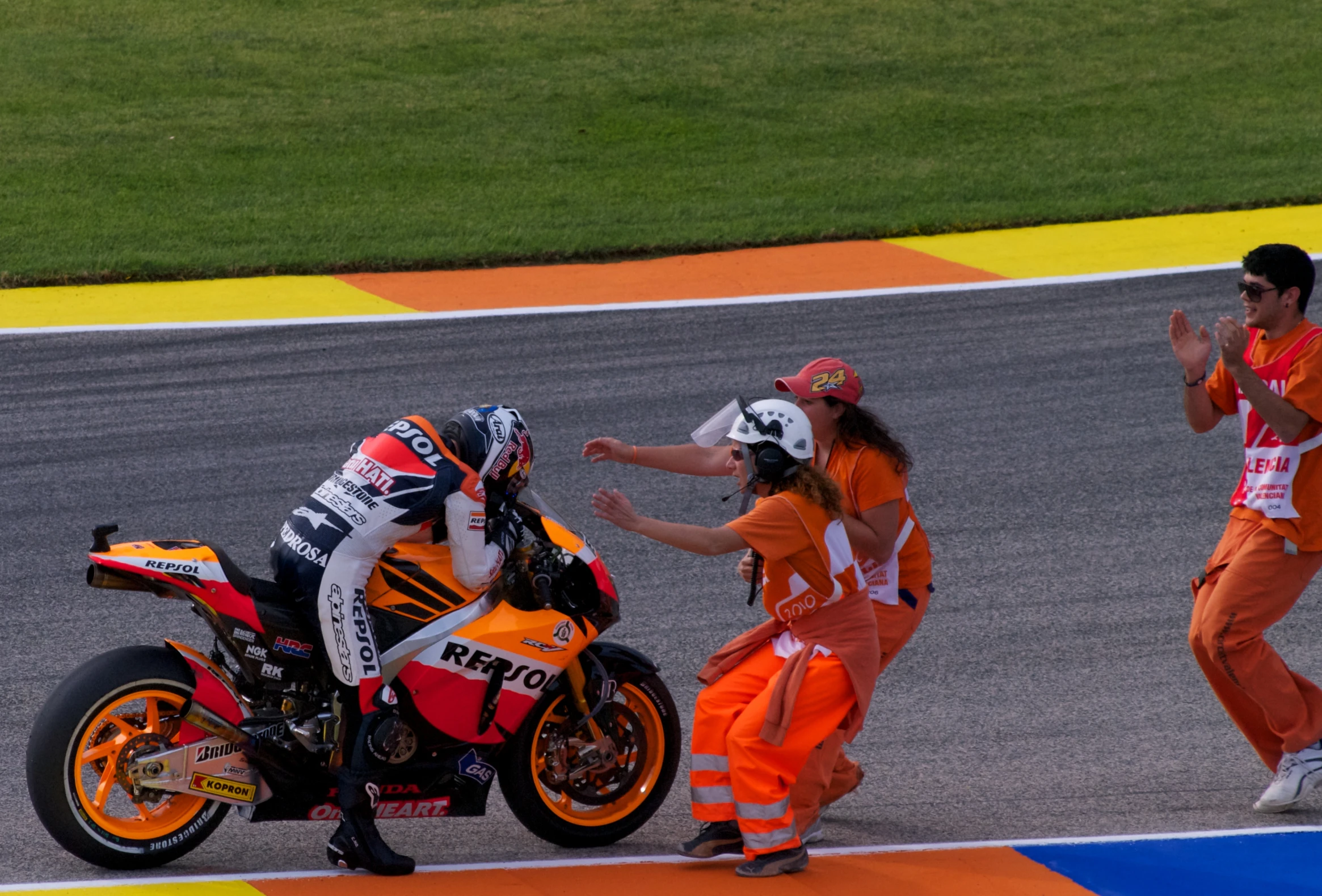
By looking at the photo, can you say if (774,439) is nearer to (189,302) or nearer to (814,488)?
(814,488)

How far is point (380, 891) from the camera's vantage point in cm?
586

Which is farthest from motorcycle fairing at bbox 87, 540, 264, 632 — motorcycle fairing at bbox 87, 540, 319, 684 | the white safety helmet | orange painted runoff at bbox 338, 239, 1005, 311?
orange painted runoff at bbox 338, 239, 1005, 311

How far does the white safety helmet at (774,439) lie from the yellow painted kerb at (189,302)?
329 inches

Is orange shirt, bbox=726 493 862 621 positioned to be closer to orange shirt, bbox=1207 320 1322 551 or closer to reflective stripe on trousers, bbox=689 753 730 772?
reflective stripe on trousers, bbox=689 753 730 772

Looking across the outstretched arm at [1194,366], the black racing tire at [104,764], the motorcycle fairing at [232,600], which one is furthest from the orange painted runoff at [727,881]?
the outstretched arm at [1194,366]

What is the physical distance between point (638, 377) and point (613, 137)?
863cm

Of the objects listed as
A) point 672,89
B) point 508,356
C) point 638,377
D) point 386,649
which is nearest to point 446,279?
point 508,356

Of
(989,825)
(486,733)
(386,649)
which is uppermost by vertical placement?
(386,649)

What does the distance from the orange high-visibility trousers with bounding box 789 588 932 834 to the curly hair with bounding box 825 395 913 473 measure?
0.63 meters

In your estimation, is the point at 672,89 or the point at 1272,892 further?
the point at 672,89

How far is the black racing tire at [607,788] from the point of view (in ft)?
20.3

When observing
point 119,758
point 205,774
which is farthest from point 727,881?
point 119,758

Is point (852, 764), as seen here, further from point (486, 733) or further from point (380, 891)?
point (380, 891)

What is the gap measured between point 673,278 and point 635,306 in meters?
0.96
